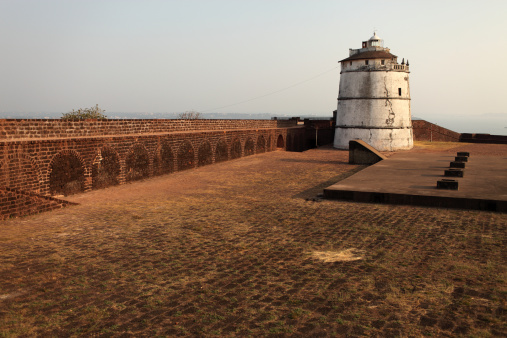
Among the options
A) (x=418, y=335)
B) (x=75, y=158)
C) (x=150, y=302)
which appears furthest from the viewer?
(x=75, y=158)

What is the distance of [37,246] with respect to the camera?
22.6ft

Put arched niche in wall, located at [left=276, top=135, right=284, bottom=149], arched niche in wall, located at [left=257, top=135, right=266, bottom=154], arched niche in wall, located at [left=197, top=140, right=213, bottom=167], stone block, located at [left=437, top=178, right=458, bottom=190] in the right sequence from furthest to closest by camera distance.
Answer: arched niche in wall, located at [left=276, top=135, right=284, bottom=149]
arched niche in wall, located at [left=257, top=135, right=266, bottom=154]
arched niche in wall, located at [left=197, top=140, right=213, bottom=167]
stone block, located at [left=437, top=178, right=458, bottom=190]

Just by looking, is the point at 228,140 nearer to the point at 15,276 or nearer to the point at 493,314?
the point at 15,276

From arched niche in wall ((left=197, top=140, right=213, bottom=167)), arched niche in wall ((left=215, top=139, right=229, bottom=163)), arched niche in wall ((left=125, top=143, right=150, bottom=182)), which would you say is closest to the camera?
arched niche in wall ((left=125, top=143, right=150, bottom=182))

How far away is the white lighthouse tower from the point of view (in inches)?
1073

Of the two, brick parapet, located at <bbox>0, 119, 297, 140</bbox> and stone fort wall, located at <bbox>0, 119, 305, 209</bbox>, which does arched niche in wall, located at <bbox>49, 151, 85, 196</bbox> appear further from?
Result: brick parapet, located at <bbox>0, 119, 297, 140</bbox>

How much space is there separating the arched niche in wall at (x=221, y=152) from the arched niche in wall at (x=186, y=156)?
233 centimetres

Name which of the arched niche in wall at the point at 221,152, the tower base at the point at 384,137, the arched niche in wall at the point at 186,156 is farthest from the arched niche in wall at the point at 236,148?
the tower base at the point at 384,137

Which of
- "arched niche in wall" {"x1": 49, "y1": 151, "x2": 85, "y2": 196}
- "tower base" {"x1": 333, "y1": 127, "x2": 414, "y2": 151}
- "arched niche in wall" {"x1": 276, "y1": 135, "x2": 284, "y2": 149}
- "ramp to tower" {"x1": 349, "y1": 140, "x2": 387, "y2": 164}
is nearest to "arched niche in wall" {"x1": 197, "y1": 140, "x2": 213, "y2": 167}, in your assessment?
"ramp to tower" {"x1": 349, "y1": 140, "x2": 387, "y2": 164}

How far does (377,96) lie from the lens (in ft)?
89.9

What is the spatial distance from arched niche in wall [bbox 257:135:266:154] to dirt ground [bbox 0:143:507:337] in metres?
15.3

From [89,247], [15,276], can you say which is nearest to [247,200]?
[89,247]

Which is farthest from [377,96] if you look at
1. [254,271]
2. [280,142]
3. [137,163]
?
[254,271]

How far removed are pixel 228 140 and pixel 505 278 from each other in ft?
55.7
